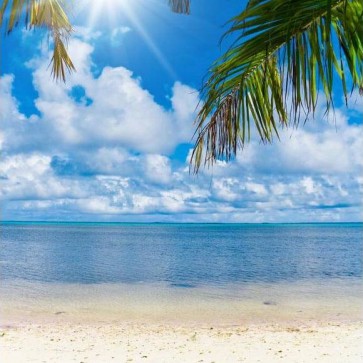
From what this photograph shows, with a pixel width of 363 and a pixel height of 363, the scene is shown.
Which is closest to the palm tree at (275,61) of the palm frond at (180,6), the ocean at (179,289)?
the palm frond at (180,6)

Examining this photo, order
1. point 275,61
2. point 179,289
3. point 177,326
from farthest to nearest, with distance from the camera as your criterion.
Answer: point 179,289 < point 177,326 < point 275,61

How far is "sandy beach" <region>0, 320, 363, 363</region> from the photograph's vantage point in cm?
776

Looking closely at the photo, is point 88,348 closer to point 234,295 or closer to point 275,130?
point 275,130

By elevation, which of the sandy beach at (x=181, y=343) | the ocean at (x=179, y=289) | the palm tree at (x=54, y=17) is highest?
the palm tree at (x=54, y=17)

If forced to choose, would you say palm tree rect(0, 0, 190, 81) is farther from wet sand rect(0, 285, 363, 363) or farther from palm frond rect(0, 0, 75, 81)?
wet sand rect(0, 285, 363, 363)

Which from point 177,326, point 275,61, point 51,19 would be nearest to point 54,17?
point 51,19

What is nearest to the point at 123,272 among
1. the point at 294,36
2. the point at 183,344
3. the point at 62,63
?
the point at 183,344

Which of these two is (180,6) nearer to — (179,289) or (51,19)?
A: (51,19)

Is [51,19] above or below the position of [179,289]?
above

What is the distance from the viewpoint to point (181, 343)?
30.0ft

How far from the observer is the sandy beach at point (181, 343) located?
7.76 metres

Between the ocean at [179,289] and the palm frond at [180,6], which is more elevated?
the palm frond at [180,6]

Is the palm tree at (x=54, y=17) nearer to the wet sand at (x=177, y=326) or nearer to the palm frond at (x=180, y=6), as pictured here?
the palm frond at (x=180, y=6)

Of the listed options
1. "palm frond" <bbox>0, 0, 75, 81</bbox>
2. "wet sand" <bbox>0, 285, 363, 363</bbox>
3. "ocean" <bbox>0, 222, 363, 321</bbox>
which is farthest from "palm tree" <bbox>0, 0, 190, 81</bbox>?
"ocean" <bbox>0, 222, 363, 321</bbox>
